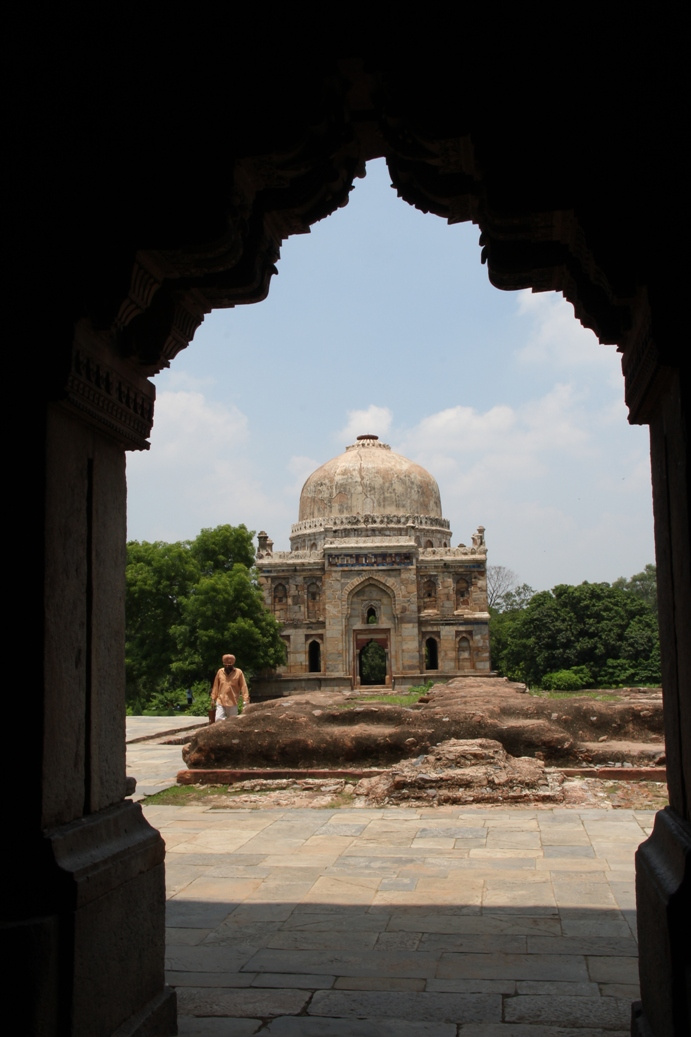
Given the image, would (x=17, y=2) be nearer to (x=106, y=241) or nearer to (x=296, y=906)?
(x=106, y=241)

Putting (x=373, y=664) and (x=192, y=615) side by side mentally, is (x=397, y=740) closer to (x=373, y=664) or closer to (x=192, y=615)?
(x=192, y=615)

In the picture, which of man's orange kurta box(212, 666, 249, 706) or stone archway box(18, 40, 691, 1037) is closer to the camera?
stone archway box(18, 40, 691, 1037)

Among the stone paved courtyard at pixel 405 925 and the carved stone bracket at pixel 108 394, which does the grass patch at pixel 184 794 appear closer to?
the stone paved courtyard at pixel 405 925

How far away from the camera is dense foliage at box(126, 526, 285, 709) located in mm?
29312

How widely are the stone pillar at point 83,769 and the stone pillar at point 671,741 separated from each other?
5.17ft

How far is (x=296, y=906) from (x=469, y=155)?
3692mm

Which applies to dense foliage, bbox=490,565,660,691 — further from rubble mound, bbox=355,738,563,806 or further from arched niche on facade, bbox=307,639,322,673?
rubble mound, bbox=355,738,563,806

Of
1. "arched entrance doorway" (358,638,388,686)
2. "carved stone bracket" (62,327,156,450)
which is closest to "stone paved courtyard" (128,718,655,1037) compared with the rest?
"carved stone bracket" (62,327,156,450)

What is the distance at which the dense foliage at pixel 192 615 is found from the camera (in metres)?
29.3

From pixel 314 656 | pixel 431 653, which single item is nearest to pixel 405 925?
pixel 314 656

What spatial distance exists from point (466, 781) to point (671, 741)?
553cm

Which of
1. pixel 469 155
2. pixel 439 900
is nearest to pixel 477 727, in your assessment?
pixel 439 900

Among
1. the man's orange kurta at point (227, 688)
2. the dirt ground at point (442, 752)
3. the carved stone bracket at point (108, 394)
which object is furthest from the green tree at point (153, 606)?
the carved stone bracket at point (108, 394)

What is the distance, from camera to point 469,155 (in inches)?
118
